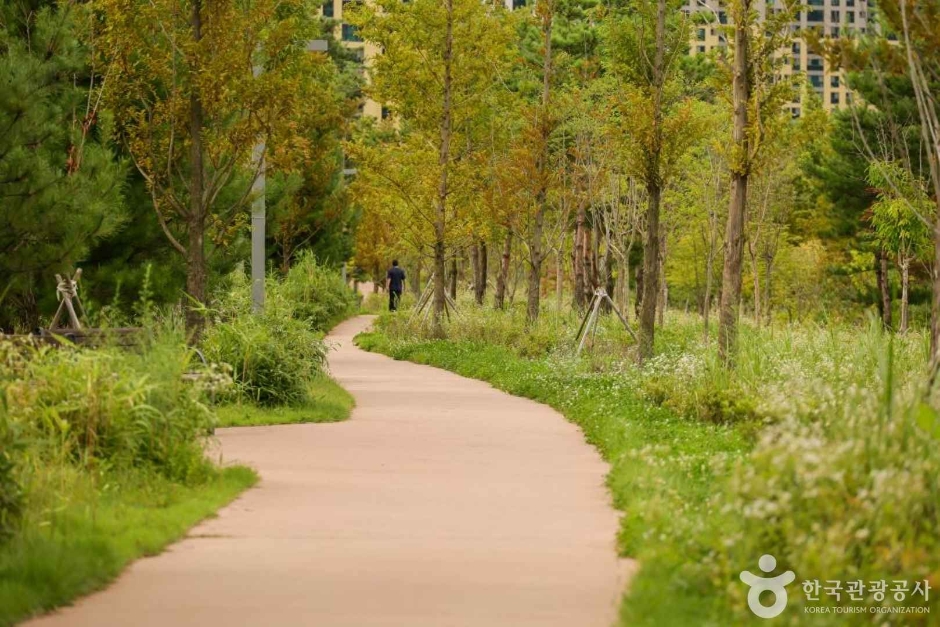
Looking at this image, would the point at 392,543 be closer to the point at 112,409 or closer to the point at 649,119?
the point at 112,409

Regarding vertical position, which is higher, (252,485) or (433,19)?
(433,19)

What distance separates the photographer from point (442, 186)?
39125 mm

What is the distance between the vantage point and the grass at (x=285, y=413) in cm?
1889

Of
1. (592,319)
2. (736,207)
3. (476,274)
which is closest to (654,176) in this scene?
(592,319)

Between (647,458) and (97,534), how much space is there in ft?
13.5

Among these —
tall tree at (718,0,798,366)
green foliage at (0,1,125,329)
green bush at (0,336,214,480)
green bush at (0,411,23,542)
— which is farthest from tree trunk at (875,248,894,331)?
green bush at (0,411,23,542)

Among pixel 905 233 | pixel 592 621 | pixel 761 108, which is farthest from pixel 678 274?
pixel 592 621

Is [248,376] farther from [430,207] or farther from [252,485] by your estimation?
[430,207]

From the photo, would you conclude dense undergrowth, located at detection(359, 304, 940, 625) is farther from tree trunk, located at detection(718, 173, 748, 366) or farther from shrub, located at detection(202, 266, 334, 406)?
shrub, located at detection(202, 266, 334, 406)

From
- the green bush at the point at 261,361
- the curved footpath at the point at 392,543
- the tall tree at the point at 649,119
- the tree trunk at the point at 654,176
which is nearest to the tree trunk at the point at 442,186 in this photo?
the tall tree at the point at 649,119

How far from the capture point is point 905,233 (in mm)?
39000

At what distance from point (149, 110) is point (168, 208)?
5476mm

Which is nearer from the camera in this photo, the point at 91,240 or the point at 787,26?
the point at 787,26

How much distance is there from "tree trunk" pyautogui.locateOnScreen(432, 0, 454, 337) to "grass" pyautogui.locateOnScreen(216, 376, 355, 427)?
56.2 ft
